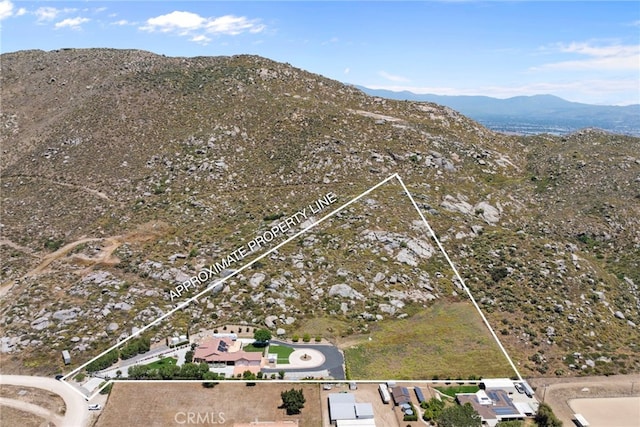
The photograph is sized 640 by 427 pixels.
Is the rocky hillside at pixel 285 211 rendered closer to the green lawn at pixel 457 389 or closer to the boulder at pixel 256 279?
the boulder at pixel 256 279

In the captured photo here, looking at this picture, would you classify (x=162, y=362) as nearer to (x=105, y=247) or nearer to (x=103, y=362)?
(x=103, y=362)

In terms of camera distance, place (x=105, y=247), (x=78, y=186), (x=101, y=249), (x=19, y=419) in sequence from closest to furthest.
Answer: (x=19, y=419), (x=101, y=249), (x=105, y=247), (x=78, y=186)

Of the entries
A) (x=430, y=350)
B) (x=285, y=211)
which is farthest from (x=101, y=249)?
(x=430, y=350)

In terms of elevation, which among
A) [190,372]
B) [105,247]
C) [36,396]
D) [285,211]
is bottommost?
[36,396]

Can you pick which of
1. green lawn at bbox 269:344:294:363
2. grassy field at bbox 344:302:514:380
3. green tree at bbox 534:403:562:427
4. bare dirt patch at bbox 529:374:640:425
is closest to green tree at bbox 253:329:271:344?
green lawn at bbox 269:344:294:363

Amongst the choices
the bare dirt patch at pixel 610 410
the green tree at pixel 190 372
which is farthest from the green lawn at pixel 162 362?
the bare dirt patch at pixel 610 410

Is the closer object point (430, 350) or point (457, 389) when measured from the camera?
point (457, 389)

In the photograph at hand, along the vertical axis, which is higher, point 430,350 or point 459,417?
point 459,417
